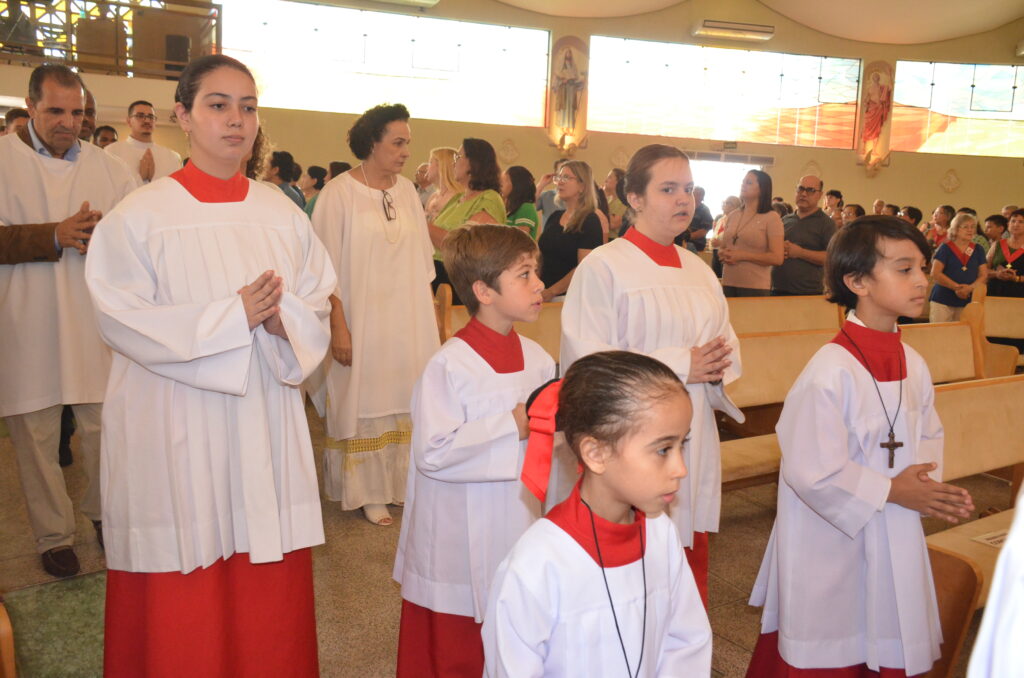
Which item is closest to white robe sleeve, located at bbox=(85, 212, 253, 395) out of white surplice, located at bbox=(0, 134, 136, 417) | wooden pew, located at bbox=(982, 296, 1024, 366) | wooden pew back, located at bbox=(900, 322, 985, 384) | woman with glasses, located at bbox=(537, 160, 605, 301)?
white surplice, located at bbox=(0, 134, 136, 417)

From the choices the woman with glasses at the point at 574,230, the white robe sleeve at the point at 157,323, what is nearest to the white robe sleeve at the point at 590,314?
the white robe sleeve at the point at 157,323

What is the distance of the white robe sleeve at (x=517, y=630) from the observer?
159 centimetres

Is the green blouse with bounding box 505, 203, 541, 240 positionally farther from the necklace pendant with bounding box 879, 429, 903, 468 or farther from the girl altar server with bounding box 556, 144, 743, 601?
the necklace pendant with bounding box 879, 429, 903, 468

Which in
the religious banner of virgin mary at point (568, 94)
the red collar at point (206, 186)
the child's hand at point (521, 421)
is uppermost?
the religious banner of virgin mary at point (568, 94)

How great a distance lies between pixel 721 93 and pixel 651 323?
56.9 ft

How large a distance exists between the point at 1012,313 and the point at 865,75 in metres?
14.3

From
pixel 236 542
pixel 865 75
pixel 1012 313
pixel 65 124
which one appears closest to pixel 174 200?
pixel 236 542

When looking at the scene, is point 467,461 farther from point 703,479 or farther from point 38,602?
point 38,602

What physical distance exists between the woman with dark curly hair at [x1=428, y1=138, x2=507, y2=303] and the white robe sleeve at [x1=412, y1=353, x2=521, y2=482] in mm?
2461

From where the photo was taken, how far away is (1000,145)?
65.4ft

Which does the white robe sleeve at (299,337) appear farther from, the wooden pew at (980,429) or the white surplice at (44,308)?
the wooden pew at (980,429)

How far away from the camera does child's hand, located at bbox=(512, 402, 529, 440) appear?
2.30 m

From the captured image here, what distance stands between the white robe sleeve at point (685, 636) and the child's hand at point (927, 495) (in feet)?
2.66

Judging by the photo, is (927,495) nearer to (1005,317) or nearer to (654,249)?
(654,249)
